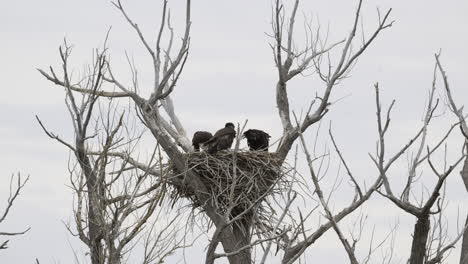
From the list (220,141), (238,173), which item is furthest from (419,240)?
(220,141)

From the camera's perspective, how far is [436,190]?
6.15 metres

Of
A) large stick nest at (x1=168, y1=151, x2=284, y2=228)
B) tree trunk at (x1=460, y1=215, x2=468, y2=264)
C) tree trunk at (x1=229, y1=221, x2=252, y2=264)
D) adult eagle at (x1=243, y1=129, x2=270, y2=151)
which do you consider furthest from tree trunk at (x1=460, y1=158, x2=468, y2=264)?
tree trunk at (x1=229, y1=221, x2=252, y2=264)

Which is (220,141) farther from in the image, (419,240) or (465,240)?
(419,240)

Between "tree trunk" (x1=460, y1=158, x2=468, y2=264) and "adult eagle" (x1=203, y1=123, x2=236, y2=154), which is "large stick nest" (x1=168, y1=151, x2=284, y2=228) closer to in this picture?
"adult eagle" (x1=203, y1=123, x2=236, y2=154)

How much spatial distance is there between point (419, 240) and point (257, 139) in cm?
649

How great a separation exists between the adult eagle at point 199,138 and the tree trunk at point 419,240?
6.18 metres

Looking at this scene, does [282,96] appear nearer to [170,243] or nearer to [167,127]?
[167,127]

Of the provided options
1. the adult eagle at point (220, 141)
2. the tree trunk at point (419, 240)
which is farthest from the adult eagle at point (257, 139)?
the tree trunk at point (419, 240)

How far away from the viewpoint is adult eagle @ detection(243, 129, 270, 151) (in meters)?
12.8

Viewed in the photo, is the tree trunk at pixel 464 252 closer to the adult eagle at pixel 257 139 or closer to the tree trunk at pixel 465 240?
the tree trunk at pixel 465 240

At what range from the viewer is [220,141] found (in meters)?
11.9

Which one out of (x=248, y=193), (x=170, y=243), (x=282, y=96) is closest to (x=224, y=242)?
(x=248, y=193)

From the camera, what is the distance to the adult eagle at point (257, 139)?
41.9ft

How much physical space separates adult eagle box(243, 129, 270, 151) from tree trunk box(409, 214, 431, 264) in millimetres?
6378
